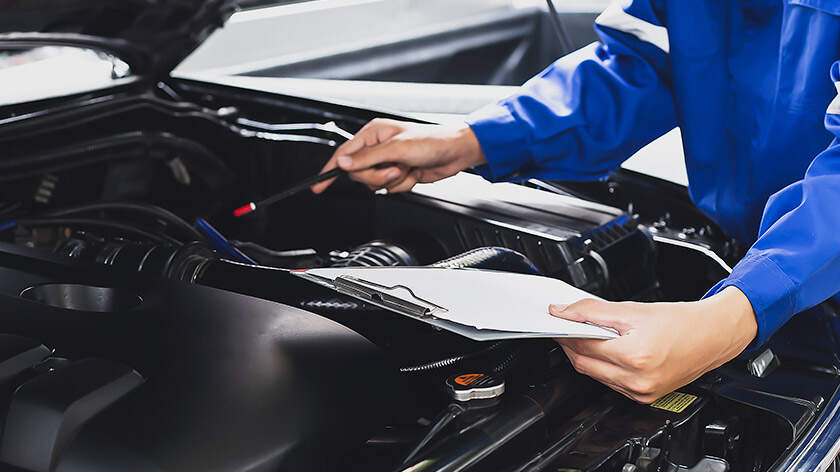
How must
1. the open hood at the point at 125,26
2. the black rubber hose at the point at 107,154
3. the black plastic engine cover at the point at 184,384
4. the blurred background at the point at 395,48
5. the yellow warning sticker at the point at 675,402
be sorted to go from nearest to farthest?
the black plastic engine cover at the point at 184,384 → the yellow warning sticker at the point at 675,402 → the open hood at the point at 125,26 → the black rubber hose at the point at 107,154 → the blurred background at the point at 395,48

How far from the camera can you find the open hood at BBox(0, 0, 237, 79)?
1.24 m

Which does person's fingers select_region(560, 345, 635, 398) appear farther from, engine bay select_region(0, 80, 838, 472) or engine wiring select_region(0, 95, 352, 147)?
engine wiring select_region(0, 95, 352, 147)

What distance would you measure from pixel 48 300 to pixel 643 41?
89 centimetres

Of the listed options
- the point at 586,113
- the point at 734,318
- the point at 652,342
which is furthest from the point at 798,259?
the point at 586,113

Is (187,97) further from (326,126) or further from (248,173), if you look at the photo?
(326,126)

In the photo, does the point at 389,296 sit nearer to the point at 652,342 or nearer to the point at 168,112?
the point at 652,342

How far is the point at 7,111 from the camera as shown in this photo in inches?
55.4

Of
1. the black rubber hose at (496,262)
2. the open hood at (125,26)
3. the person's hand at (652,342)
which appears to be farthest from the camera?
the open hood at (125,26)

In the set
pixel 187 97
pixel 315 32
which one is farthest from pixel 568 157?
pixel 315 32

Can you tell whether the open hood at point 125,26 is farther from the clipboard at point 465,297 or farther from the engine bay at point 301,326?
the clipboard at point 465,297

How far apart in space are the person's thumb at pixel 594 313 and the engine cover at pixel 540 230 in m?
0.28

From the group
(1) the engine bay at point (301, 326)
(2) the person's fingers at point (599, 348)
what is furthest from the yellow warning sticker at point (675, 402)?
(2) the person's fingers at point (599, 348)

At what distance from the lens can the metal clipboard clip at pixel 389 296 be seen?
832mm

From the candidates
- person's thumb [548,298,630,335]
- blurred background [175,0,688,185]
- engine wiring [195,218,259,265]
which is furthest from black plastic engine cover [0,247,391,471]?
blurred background [175,0,688,185]
